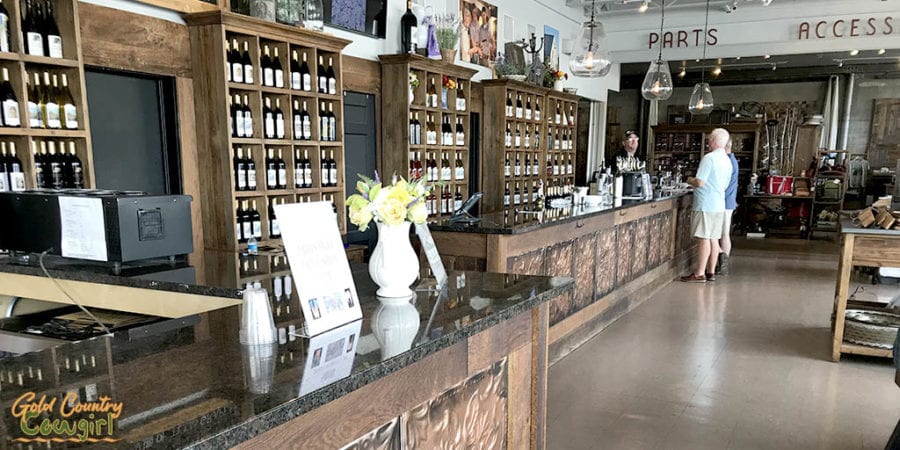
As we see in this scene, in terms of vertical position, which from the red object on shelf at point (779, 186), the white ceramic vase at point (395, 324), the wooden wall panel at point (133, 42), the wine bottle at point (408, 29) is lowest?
the red object on shelf at point (779, 186)

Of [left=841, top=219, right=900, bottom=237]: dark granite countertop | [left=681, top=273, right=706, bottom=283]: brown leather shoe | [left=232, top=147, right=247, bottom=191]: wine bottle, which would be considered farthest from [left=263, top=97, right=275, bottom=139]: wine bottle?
[left=681, top=273, right=706, bottom=283]: brown leather shoe

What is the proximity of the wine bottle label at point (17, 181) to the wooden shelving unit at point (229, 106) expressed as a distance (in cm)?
117

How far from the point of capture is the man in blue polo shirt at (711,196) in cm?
700

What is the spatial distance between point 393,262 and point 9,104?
226cm

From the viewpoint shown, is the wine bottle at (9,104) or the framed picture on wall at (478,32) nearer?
the wine bottle at (9,104)

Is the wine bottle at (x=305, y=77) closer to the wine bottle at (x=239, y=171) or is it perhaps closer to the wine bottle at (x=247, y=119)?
the wine bottle at (x=247, y=119)

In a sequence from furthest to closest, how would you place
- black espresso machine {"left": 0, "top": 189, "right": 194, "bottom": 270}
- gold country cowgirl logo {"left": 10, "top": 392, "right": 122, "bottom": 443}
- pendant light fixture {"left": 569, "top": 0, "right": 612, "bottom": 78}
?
pendant light fixture {"left": 569, "top": 0, "right": 612, "bottom": 78} < black espresso machine {"left": 0, "top": 189, "right": 194, "bottom": 270} < gold country cowgirl logo {"left": 10, "top": 392, "right": 122, "bottom": 443}

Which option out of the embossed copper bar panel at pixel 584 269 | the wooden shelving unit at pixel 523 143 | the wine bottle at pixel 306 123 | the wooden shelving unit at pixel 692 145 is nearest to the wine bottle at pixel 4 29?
the wine bottle at pixel 306 123

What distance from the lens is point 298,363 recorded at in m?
1.39

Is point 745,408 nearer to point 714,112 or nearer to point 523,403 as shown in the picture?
point 523,403

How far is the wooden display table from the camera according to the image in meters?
4.13

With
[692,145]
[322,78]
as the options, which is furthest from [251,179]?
[692,145]

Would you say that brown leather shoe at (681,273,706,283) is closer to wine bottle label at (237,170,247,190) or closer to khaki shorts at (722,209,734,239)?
khaki shorts at (722,209,734,239)

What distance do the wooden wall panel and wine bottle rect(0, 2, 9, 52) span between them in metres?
0.49
